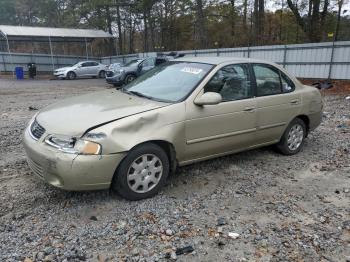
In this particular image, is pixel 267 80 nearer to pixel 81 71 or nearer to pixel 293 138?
pixel 293 138

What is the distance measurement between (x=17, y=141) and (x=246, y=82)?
13.8 feet

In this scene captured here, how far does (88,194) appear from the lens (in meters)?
4.01

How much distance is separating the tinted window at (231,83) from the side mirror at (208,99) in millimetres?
187

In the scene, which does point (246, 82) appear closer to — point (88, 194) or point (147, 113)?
point (147, 113)

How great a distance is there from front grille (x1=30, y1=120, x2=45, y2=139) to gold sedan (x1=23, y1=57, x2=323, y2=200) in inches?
0.7

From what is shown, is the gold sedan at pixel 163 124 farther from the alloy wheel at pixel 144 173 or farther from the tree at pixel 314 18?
the tree at pixel 314 18

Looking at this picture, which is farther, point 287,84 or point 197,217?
point 287,84

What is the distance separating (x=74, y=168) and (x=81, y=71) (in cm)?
2469

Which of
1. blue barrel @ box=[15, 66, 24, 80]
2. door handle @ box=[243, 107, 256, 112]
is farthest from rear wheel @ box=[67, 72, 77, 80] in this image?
door handle @ box=[243, 107, 256, 112]

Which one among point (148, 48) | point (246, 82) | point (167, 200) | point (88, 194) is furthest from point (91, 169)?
point (148, 48)

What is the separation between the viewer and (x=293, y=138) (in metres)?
5.64

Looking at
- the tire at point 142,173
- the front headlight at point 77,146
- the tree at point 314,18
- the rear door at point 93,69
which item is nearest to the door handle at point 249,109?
the tire at point 142,173

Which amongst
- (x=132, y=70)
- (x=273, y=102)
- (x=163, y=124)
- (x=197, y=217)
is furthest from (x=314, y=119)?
(x=132, y=70)

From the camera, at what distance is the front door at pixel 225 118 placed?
423cm
